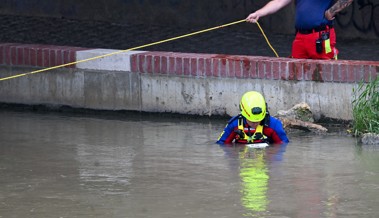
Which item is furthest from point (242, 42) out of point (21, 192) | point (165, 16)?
point (21, 192)

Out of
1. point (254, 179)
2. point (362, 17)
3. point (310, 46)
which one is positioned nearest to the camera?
point (254, 179)

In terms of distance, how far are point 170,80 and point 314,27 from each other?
5.50ft

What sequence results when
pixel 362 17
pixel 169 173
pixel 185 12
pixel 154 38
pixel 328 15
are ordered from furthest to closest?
pixel 185 12
pixel 154 38
pixel 362 17
pixel 328 15
pixel 169 173

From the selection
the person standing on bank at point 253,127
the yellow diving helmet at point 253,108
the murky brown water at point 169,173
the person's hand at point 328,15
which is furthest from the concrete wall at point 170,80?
the yellow diving helmet at point 253,108

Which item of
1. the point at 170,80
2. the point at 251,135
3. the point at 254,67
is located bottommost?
the point at 251,135

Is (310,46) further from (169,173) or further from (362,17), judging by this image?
(362,17)

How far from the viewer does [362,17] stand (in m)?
17.5

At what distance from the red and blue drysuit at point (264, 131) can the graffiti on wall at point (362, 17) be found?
5699mm

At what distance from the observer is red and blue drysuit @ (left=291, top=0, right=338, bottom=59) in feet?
43.5

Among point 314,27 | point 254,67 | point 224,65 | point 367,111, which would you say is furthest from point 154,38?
point 367,111

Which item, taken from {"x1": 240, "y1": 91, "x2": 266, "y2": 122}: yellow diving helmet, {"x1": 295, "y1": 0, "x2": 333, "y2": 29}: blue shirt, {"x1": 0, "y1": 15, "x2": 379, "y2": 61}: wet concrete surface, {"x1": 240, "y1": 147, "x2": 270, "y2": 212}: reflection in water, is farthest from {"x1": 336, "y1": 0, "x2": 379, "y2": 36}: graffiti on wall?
{"x1": 240, "y1": 147, "x2": 270, "y2": 212}: reflection in water

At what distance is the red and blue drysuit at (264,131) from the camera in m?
12.0

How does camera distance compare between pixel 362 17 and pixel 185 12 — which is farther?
pixel 185 12

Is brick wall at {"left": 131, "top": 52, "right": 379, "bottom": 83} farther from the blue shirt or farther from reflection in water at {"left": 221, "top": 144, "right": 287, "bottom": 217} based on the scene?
reflection in water at {"left": 221, "top": 144, "right": 287, "bottom": 217}
